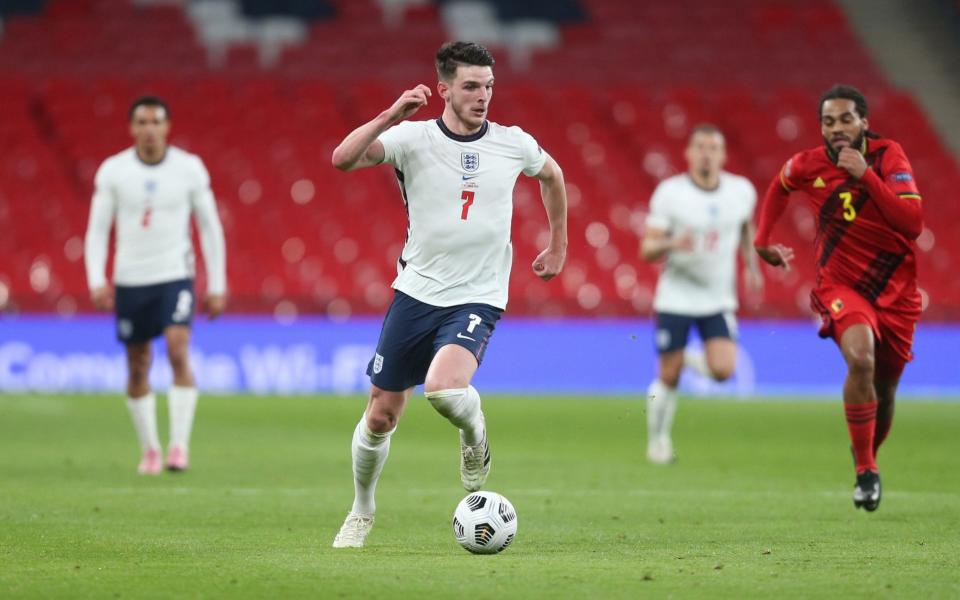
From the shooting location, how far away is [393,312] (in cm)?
758

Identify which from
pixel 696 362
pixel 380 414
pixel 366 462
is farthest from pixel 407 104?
pixel 696 362

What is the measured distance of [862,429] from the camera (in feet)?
28.5

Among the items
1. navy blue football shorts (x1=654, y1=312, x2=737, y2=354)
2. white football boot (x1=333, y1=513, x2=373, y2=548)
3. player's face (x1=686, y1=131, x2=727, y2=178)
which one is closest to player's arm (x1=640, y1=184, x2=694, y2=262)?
player's face (x1=686, y1=131, x2=727, y2=178)

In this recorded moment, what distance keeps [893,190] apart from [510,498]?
10.2ft

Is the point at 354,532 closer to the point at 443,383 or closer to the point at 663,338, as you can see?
the point at 443,383

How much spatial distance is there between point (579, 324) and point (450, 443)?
6169 mm

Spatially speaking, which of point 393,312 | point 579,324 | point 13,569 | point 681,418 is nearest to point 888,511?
point 393,312

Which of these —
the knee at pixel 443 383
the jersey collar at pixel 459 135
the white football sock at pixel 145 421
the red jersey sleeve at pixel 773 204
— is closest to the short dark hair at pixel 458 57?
the jersey collar at pixel 459 135

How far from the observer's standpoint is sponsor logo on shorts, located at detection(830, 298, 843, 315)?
8.77 meters

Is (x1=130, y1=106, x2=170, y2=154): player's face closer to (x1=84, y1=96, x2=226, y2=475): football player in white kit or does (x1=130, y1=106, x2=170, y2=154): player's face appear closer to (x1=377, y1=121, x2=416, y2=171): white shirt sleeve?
(x1=84, y1=96, x2=226, y2=475): football player in white kit

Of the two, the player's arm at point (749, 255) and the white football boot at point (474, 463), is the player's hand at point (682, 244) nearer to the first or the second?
the player's arm at point (749, 255)

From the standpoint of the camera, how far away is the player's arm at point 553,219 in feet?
25.7

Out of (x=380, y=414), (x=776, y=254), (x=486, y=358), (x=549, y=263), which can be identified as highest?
(x=776, y=254)

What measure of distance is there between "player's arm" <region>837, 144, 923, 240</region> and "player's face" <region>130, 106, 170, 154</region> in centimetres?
534
